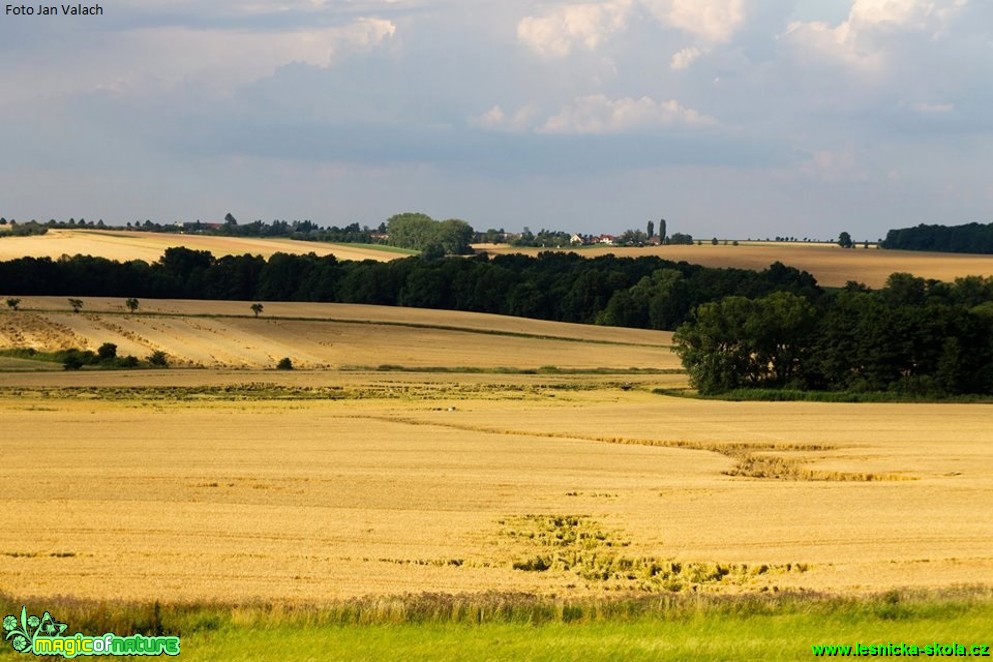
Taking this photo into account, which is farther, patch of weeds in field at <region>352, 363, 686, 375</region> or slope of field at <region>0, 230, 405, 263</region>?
slope of field at <region>0, 230, 405, 263</region>

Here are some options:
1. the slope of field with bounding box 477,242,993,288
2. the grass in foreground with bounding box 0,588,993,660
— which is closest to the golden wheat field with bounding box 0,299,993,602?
the grass in foreground with bounding box 0,588,993,660

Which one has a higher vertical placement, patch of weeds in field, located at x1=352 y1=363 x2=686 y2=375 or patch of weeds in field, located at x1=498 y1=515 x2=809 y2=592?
patch of weeds in field, located at x1=498 y1=515 x2=809 y2=592

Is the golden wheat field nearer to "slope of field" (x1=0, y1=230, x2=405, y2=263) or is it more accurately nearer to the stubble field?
the stubble field

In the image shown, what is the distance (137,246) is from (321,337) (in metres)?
73.5

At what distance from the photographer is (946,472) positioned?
135 ft

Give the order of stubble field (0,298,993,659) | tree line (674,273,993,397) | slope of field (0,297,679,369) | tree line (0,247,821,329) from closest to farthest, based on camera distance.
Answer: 1. stubble field (0,298,993,659)
2. tree line (674,273,993,397)
3. slope of field (0,297,679,369)
4. tree line (0,247,821,329)

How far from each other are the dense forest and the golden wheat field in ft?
22.1

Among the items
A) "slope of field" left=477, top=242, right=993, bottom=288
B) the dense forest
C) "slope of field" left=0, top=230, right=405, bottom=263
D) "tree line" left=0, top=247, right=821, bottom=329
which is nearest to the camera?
the dense forest

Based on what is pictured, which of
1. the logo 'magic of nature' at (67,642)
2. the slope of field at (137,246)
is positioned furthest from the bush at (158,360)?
the logo 'magic of nature' at (67,642)

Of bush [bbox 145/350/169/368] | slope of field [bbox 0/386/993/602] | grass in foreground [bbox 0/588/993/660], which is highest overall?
grass in foreground [bbox 0/588/993/660]

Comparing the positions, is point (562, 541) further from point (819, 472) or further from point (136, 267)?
point (136, 267)

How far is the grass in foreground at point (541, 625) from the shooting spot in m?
16.8

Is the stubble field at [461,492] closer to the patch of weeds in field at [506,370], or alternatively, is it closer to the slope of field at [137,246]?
the patch of weeds in field at [506,370]

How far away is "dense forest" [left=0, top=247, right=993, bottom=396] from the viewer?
73.8 meters
